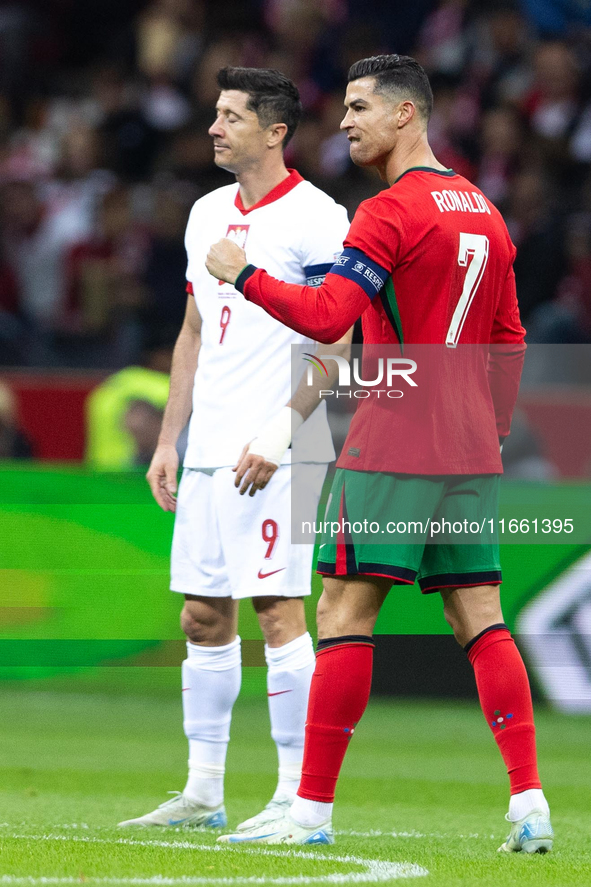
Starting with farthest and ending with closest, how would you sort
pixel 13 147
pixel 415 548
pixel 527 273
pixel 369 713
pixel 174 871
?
pixel 13 147 < pixel 527 273 < pixel 369 713 < pixel 415 548 < pixel 174 871

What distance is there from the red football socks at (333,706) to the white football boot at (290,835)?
0.08 m

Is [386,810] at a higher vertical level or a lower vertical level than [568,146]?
lower

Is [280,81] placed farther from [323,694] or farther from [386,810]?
[386,810]

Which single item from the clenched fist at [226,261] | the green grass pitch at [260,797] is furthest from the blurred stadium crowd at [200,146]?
the clenched fist at [226,261]

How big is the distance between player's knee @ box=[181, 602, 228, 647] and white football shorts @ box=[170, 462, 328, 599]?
0.07m

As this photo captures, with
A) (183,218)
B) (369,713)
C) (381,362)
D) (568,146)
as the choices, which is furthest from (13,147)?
(381,362)

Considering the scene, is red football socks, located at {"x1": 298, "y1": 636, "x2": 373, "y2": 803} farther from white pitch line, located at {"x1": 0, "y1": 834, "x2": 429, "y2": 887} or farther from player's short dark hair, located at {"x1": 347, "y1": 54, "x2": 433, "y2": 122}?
player's short dark hair, located at {"x1": 347, "y1": 54, "x2": 433, "y2": 122}

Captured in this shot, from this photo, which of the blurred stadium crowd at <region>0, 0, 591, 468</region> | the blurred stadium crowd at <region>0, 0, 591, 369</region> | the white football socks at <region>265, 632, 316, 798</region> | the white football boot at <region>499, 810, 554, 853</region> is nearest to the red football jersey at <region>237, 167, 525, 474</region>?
the white football socks at <region>265, 632, 316, 798</region>

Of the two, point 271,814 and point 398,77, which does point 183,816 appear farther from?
point 398,77

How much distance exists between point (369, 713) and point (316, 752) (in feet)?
8.98

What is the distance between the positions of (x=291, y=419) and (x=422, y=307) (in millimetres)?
589

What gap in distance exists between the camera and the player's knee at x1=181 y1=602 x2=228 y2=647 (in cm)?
409

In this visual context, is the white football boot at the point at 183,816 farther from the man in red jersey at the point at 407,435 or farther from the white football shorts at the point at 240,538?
the white football shorts at the point at 240,538

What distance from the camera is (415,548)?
3.41 m
